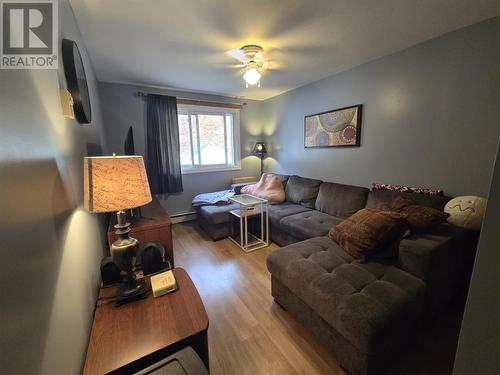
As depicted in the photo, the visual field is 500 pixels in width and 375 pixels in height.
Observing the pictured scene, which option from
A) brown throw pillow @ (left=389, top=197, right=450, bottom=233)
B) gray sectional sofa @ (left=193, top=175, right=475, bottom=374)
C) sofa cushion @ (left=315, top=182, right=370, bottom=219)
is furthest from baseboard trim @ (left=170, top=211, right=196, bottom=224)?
brown throw pillow @ (left=389, top=197, right=450, bottom=233)

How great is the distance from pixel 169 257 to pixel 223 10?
2.16 meters

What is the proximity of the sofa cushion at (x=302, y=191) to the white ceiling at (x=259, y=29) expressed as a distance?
64.2 inches

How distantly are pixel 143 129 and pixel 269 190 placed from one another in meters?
2.40

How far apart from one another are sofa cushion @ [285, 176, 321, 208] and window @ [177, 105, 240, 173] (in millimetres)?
1456

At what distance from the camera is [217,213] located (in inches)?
121

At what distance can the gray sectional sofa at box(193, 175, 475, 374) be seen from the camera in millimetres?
1146

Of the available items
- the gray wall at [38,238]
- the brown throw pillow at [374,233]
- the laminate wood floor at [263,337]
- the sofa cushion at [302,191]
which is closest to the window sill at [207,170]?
the sofa cushion at [302,191]

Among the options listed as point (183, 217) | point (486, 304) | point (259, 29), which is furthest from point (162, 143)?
point (486, 304)

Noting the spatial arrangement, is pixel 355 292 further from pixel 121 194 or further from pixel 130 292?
pixel 121 194

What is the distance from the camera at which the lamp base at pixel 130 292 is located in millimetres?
1055

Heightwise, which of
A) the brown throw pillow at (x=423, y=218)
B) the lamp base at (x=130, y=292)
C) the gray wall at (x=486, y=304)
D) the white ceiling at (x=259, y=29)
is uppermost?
the white ceiling at (x=259, y=29)

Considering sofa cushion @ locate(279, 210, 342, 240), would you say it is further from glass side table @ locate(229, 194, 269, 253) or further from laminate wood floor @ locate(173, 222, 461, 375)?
laminate wood floor @ locate(173, 222, 461, 375)

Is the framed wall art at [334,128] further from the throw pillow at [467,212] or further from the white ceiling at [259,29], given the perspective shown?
the throw pillow at [467,212]

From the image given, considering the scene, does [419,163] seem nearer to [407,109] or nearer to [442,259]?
[407,109]
